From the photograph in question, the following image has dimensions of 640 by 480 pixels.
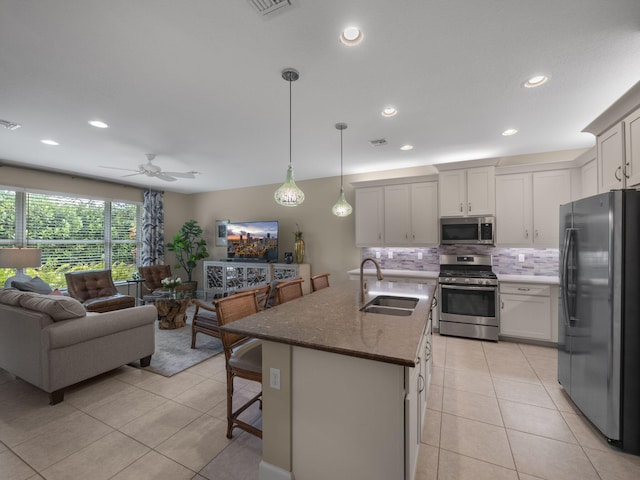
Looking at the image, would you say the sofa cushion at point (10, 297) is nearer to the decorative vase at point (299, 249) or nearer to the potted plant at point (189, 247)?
the potted plant at point (189, 247)

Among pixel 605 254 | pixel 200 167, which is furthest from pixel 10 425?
pixel 605 254

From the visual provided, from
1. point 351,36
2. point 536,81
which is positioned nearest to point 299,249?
point 351,36

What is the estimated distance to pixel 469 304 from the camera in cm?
387

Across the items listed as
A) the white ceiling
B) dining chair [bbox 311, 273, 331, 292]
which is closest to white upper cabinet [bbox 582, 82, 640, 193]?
the white ceiling

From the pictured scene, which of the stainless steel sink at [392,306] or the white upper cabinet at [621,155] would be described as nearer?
the white upper cabinet at [621,155]

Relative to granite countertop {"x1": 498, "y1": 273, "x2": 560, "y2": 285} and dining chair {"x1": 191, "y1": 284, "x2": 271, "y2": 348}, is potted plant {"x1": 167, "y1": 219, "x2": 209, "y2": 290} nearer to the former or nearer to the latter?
dining chair {"x1": 191, "y1": 284, "x2": 271, "y2": 348}

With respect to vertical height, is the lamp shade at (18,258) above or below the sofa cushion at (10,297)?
above

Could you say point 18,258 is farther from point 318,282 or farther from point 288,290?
point 318,282

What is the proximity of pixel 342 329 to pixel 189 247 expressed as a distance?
5.90m

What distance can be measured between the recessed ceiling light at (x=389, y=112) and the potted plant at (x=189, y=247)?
17.7ft

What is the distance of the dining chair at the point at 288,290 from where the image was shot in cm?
267

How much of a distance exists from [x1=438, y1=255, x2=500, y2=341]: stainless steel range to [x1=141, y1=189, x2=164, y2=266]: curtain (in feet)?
20.1

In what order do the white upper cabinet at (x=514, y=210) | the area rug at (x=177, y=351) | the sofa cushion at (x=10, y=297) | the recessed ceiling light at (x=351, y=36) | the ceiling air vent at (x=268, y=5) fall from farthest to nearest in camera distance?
the white upper cabinet at (x=514, y=210) < the area rug at (x=177, y=351) < the sofa cushion at (x=10, y=297) < the recessed ceiling light at (x=351, y=36) < the ceiling air vent at (x=268, y=5)

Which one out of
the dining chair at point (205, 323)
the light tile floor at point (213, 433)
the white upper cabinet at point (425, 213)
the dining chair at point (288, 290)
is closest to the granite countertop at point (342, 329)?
the dining chair at point (288, 290)
